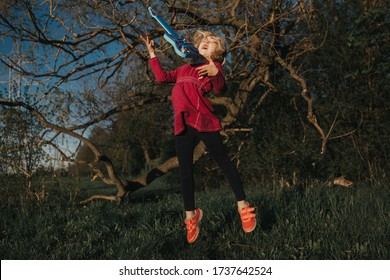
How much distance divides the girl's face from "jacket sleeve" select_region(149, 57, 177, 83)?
0.97 feet

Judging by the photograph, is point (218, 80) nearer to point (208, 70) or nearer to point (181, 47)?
point (208, 70)

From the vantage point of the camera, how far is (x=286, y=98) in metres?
8.77

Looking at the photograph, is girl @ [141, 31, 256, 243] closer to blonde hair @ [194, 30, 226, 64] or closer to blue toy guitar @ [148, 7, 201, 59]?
blonde hair @ [194, 30, 226, 64]

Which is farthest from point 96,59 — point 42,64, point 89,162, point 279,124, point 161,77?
point 279,124

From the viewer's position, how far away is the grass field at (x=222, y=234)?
3.38 meters

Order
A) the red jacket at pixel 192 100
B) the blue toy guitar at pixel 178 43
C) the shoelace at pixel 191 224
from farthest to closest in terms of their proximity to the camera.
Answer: the shoelace at pixel 191 224
the red jacket at pixel 192 100
the blue toy guitar at pixel 178 43

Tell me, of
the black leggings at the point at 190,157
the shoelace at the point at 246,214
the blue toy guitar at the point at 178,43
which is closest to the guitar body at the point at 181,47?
the blue toy guitar at the point at 178,43

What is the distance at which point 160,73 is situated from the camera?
3.01 metres

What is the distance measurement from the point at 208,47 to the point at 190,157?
903 mm

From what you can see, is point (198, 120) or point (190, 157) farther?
point (190, 157)

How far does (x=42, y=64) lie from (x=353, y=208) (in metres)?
5.09

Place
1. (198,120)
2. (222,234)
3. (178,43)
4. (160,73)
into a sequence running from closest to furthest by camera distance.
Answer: (178,43)
(198,120)
(160,73)
(222,234)

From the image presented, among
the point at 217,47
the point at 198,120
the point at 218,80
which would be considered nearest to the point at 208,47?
the point at 217,47

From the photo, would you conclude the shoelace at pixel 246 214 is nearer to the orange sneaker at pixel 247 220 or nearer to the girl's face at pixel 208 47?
the orange sneaker at pixel 247 220
